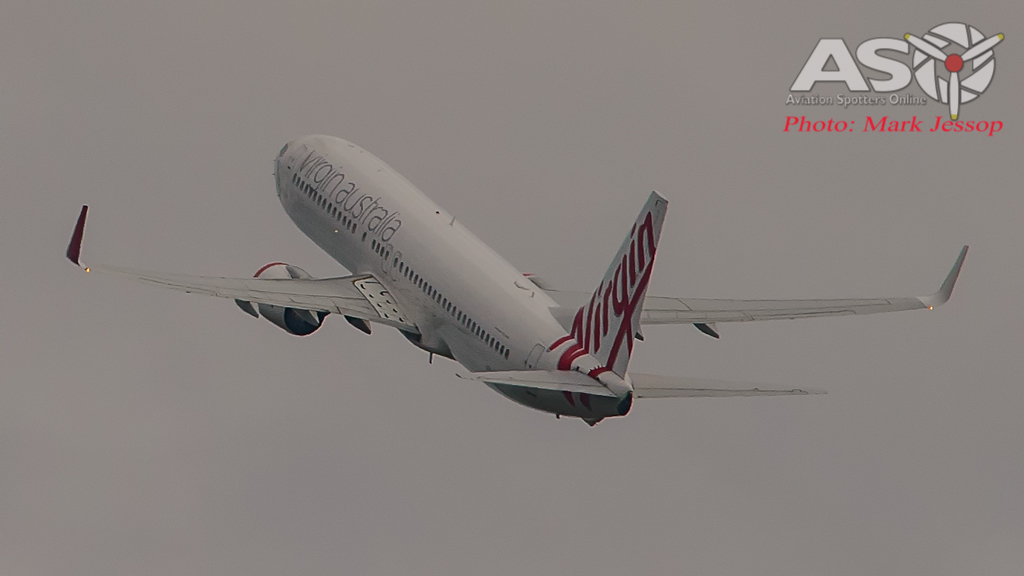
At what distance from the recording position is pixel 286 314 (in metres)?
93.9

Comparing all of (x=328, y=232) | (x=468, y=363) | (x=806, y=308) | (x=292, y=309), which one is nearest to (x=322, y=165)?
(x=328, y=232)

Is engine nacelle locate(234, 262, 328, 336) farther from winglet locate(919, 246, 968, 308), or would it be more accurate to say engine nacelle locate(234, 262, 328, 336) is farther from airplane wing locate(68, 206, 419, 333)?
winglet locate(919, 246, 968, 308)

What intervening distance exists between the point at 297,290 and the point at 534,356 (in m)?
13.7

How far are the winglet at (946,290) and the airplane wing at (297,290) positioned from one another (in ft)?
68.2

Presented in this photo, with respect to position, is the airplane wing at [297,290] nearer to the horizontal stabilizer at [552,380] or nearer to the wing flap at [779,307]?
the wing flap at [779,307]

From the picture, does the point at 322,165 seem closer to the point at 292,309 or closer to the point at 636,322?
the point at 292,309

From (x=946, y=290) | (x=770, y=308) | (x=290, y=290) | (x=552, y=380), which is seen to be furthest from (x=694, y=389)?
(x=290, y=290)

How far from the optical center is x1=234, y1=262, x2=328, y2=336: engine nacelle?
93688mm

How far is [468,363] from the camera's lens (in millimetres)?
88375

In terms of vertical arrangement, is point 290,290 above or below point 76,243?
above

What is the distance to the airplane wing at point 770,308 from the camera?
9006 cm

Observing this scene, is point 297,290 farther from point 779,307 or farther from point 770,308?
point 779,307

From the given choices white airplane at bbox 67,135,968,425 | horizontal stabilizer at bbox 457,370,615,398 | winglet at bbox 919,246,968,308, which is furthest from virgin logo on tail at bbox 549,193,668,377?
winglet at bbox 919,246,968,308

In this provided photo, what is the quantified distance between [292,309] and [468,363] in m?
9.37
